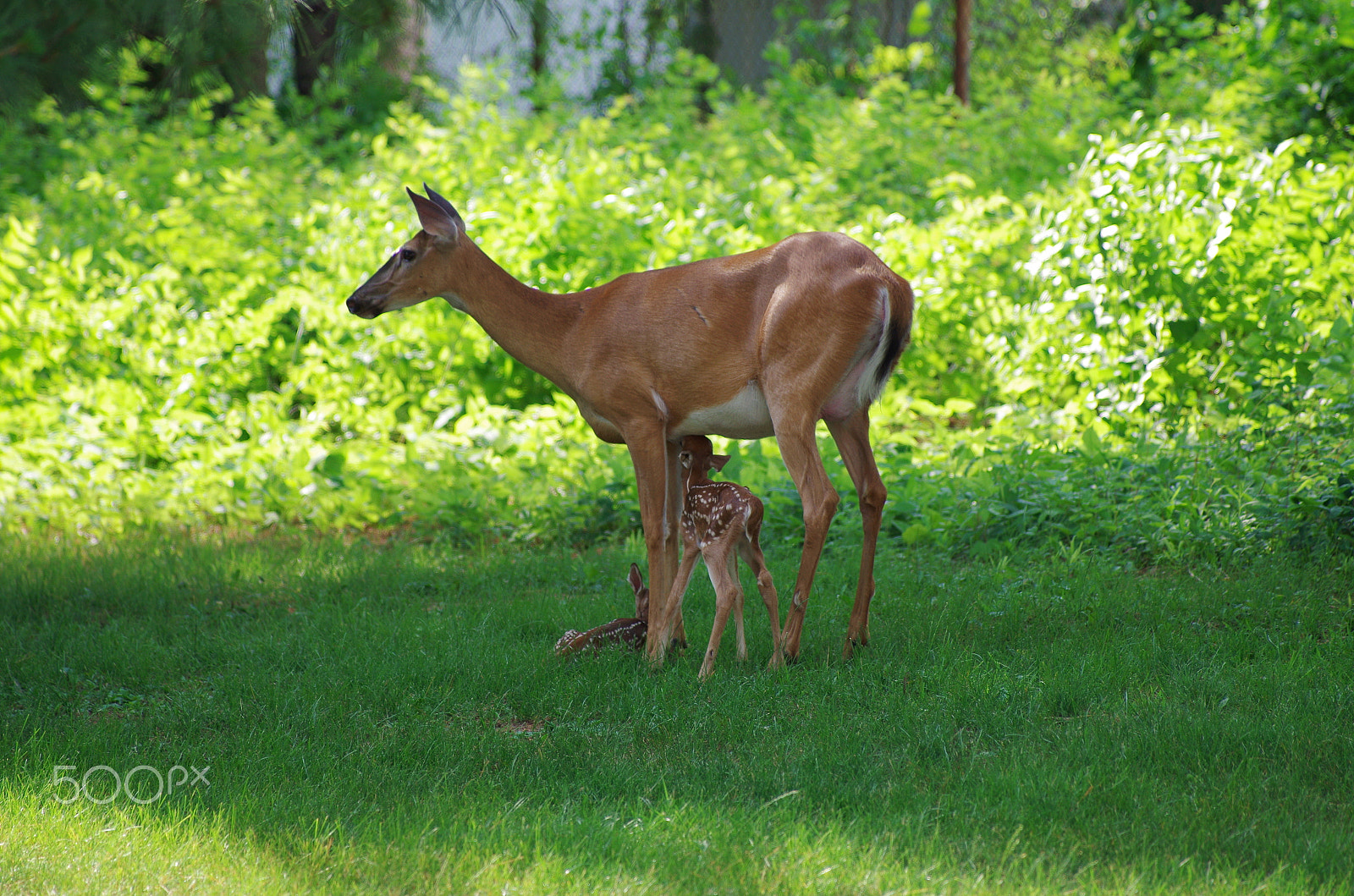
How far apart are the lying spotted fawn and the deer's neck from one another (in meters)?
0.93

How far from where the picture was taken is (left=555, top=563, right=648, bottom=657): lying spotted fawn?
513cm

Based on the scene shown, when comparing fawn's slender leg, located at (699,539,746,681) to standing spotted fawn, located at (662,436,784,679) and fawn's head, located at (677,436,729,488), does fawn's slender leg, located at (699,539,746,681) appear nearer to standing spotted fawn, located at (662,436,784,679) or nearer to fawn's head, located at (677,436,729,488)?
standing spotted fawn, located at (662,436,784,679)

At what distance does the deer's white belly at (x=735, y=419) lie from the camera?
498cm

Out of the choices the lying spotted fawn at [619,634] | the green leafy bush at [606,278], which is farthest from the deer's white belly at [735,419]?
the green leafy bush at [606,278]

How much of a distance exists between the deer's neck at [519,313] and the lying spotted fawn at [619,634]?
3.06 ft

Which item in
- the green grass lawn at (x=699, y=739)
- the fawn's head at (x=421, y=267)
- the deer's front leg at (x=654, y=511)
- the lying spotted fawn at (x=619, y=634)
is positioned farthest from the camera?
the fawn's head at (x=421, y=267)

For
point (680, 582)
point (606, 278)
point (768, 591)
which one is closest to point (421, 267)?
point (680, 582)

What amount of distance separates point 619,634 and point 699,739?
1071mm

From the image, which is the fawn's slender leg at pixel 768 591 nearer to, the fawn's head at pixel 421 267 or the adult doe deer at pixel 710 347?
the adult doe deer at pixel 710 347

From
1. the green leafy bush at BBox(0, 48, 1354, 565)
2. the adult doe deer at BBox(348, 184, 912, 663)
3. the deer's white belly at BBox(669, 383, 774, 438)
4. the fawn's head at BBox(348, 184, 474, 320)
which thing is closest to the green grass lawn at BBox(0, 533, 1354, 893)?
the adult doe deer at BBox(348, 184, 912, 663)

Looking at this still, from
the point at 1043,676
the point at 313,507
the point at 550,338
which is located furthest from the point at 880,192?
the point at 1043,676

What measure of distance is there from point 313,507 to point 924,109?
758 centimetres

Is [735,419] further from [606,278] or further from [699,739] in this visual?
[606,278]

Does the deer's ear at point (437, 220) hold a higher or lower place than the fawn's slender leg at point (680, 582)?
higher
